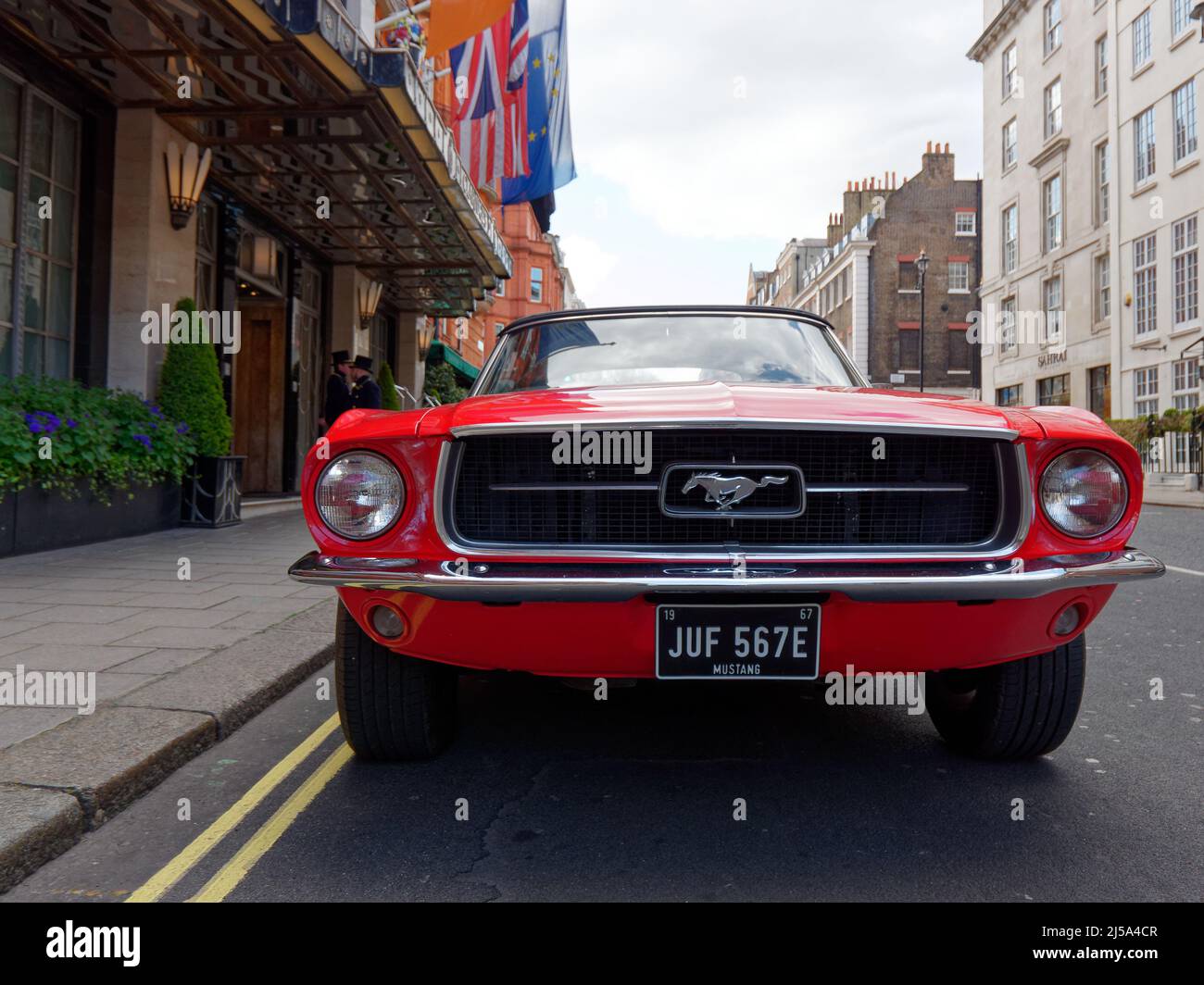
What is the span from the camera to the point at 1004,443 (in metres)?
2.47

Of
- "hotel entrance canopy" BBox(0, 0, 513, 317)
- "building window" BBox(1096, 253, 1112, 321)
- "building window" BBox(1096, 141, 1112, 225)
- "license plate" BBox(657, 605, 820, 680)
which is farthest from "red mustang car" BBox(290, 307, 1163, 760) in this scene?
"building window" BBox(1096, 141, 1112, 225)

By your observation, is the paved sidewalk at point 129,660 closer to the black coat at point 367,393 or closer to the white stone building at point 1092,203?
the black coat at point 367,393

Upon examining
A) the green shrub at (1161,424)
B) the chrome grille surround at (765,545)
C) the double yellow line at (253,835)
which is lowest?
the double yellow line at (253,835)

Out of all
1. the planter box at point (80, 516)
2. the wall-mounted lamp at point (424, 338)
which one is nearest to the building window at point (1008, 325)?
the wall-mounted lamp at point (424, 338)

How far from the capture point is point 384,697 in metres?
2.78

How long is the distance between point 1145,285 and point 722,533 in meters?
25.2

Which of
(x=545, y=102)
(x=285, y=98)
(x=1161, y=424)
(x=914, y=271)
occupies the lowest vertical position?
(x=1161, y=424)

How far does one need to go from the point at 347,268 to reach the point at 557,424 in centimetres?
1394

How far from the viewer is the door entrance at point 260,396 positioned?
13508mm

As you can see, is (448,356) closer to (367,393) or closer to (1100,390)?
(367,393)

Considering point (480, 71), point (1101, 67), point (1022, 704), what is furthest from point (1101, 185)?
point (1022, 704)

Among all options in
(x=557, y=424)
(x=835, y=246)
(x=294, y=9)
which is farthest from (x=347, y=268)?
(x=835, y=246)

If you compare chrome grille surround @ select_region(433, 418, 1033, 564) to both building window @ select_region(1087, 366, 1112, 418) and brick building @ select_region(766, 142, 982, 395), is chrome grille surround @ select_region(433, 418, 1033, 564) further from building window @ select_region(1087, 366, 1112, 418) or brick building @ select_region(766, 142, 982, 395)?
brick building @ select_region(766, 142, 982, 395)

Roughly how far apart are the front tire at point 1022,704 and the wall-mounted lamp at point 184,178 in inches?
349
